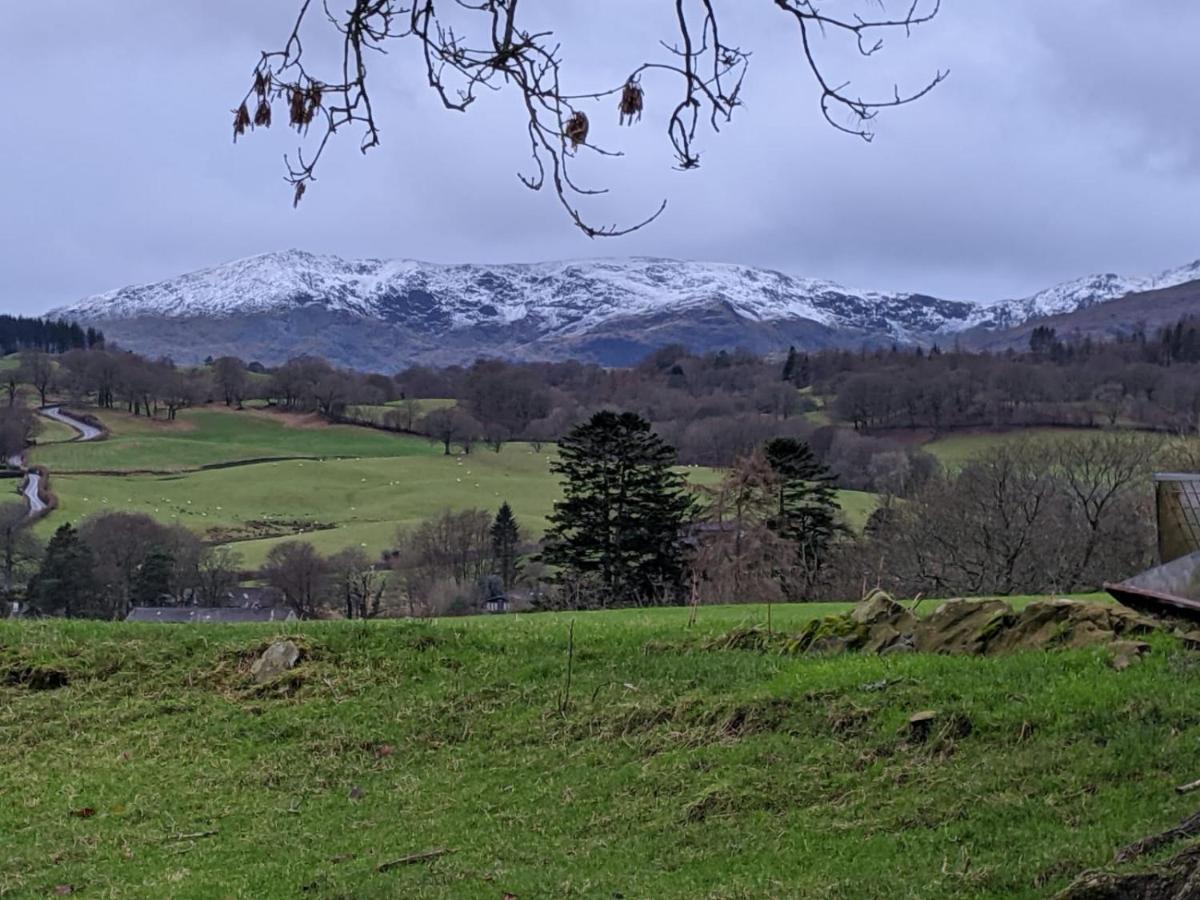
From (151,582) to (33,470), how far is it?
52401 mm

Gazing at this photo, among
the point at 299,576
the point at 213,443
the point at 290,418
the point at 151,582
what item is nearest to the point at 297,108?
the point at 151,582

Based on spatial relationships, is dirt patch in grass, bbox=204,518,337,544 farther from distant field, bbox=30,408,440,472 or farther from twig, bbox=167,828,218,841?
twig, bbox=167,828,218,841

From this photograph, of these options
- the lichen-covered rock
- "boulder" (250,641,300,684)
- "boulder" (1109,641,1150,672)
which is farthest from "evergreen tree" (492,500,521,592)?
"boulder" (1109,641,1150,672)

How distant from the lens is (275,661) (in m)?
14.5

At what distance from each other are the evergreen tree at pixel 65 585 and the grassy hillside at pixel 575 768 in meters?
44.4

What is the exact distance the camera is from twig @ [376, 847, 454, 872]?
827 centimetres

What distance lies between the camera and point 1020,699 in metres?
10.0

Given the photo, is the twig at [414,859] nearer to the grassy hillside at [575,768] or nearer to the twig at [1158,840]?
the grassy hillside at [575,768]

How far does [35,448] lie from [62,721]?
114 m

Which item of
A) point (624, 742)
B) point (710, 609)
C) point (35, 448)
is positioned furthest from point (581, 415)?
point (624, 742)

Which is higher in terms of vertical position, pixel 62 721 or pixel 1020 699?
pixel 1020 699

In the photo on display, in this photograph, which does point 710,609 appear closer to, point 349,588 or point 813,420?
point 349,588

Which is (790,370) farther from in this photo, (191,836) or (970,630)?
(191,836)

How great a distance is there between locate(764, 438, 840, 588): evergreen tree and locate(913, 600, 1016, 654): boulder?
39.3 m
